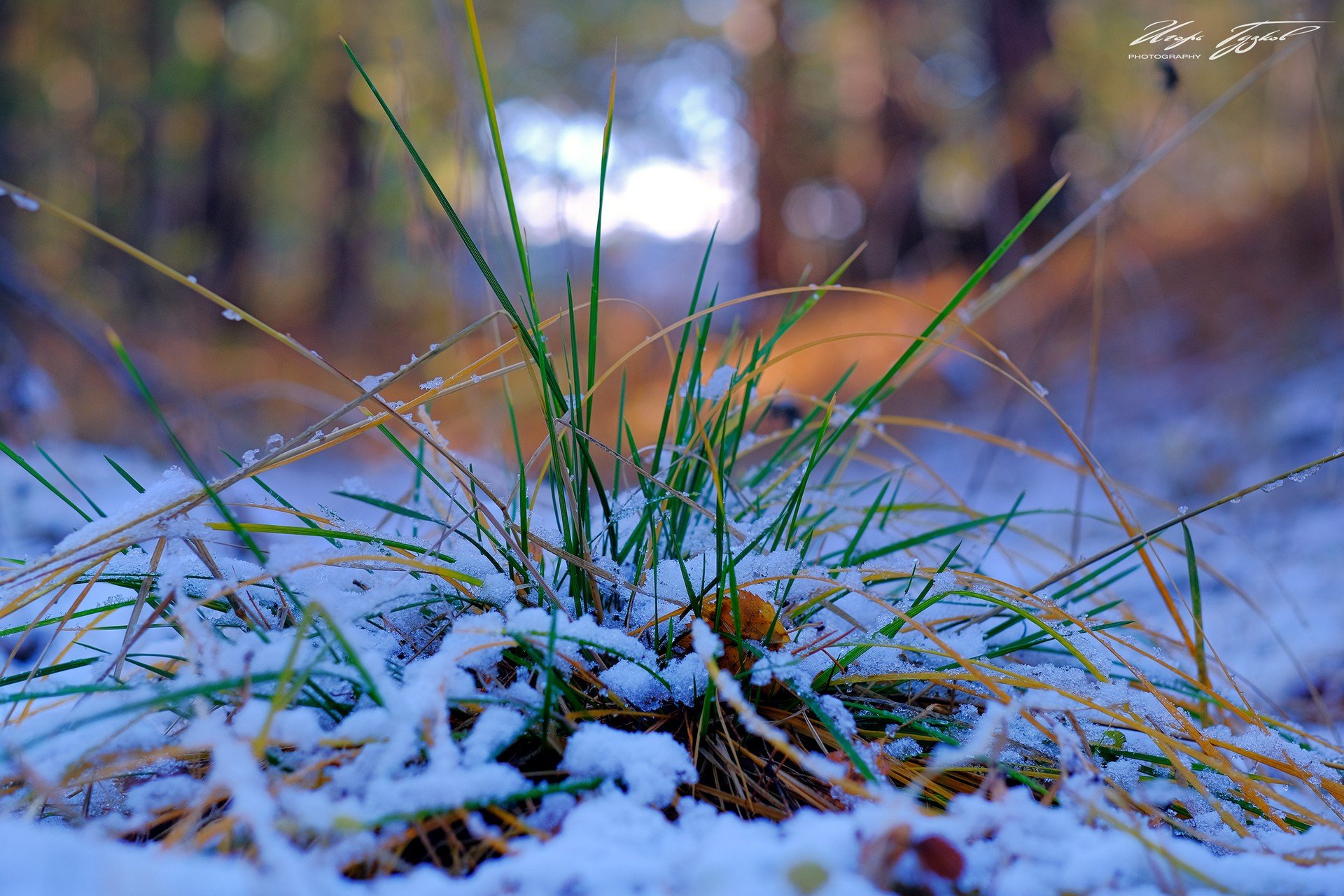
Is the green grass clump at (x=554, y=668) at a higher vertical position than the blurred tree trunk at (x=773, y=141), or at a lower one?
lower

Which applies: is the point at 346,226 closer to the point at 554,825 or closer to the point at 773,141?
the point at 773,141

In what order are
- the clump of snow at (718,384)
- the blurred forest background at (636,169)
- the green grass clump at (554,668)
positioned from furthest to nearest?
the blurred forest background at (636,169), the clump of snow at (718,384), the green grass clump at (554,668)

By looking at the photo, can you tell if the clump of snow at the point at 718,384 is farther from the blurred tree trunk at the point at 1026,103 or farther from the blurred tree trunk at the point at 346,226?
the blurred tree trunk at the point at 346,226

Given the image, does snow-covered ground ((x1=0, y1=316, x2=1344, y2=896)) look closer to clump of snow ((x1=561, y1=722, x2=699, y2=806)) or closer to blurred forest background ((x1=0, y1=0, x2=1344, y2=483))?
clump of snow ((x1=561, y1=722, x2=699, y2=806))

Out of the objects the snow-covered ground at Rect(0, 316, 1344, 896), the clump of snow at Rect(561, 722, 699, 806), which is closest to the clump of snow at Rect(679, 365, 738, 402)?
the snow-covered ground at Rect(0, 316, 1344, 896)

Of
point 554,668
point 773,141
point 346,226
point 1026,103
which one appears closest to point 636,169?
point 1026,103

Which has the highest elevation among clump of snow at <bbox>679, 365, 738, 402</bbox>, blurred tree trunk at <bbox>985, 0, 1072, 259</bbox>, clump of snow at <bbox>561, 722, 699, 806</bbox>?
blurred tree trunk at <bbox>985, 0, 1072, 259</bbox>

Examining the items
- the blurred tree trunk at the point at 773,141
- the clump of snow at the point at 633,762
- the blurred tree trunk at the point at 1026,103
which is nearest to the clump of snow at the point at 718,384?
the clump of snow at the point at 633,762

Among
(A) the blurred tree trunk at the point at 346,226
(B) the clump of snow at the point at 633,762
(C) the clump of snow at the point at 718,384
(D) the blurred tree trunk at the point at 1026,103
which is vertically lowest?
(B) the clump of snow at the point at 633,762
